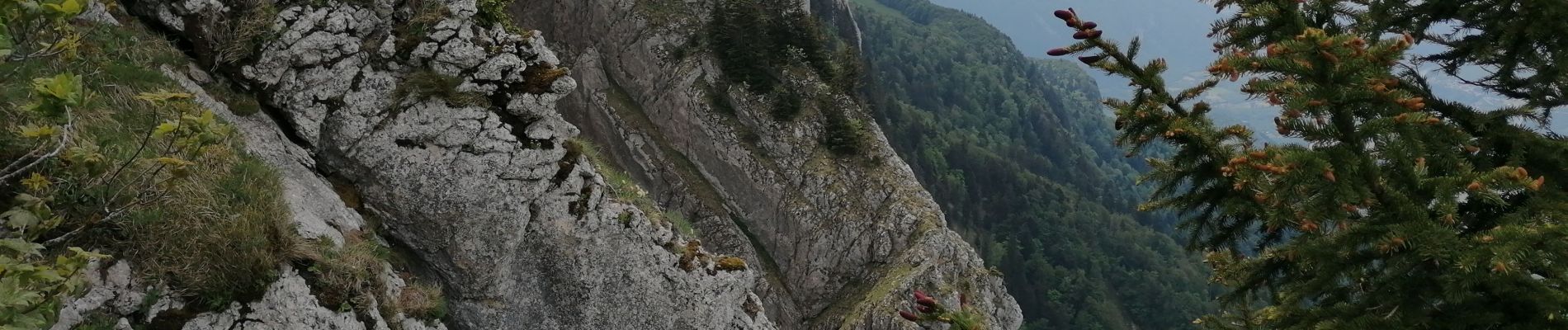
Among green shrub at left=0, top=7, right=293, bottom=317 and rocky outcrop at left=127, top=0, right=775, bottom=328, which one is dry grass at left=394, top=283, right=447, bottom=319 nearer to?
rocky outcrop at left=127, top=0, right=775, bottom=328

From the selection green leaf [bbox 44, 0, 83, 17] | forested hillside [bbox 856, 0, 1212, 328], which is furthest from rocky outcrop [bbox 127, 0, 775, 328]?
forested hillside [bbox 856, 0, 1212, 328]

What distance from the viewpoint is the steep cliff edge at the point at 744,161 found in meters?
32.5

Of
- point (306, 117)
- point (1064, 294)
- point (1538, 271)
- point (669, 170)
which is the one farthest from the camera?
point (1064, 294)

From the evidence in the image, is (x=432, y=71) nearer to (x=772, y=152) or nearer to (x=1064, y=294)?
(x=772, y=152)

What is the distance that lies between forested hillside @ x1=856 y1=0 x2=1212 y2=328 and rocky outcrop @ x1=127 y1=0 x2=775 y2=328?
4883 cm

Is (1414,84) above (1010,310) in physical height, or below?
above

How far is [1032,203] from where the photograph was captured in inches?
3770

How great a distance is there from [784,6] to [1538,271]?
35453mm

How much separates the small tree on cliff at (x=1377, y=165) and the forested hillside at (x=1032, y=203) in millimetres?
52945

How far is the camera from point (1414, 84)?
676 cm

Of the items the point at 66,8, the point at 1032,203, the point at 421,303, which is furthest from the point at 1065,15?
the point at 1032,203

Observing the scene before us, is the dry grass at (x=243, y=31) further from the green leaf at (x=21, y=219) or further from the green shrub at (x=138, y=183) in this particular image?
the green leaf at (x=21, y=219)

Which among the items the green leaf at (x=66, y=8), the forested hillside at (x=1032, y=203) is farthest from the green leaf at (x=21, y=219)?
the forested hillside at (x=1032, y=203)

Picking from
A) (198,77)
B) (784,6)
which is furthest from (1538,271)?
(784,6)
